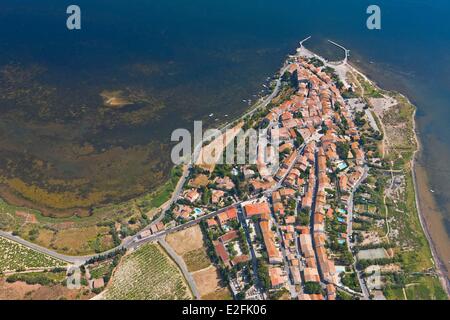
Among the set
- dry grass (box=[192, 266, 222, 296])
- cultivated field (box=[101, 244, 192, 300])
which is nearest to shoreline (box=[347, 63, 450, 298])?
dry grass (box=[192, 266, 222, 296])

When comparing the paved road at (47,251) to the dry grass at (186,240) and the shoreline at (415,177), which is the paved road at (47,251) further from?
the shoreline at (415,177)

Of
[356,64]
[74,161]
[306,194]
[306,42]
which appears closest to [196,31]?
[306,42]

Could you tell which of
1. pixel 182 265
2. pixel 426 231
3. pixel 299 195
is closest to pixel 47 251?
pixel 182 265

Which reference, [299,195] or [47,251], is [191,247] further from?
[47,251]

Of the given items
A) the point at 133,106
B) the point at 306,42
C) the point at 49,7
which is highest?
the point at 49,7

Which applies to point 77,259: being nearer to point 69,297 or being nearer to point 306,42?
point 69,297

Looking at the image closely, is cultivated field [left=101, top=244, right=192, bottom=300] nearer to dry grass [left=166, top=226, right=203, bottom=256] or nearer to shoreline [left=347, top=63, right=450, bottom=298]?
dry grass [left=166, top=226, right=203, bottom=256]
